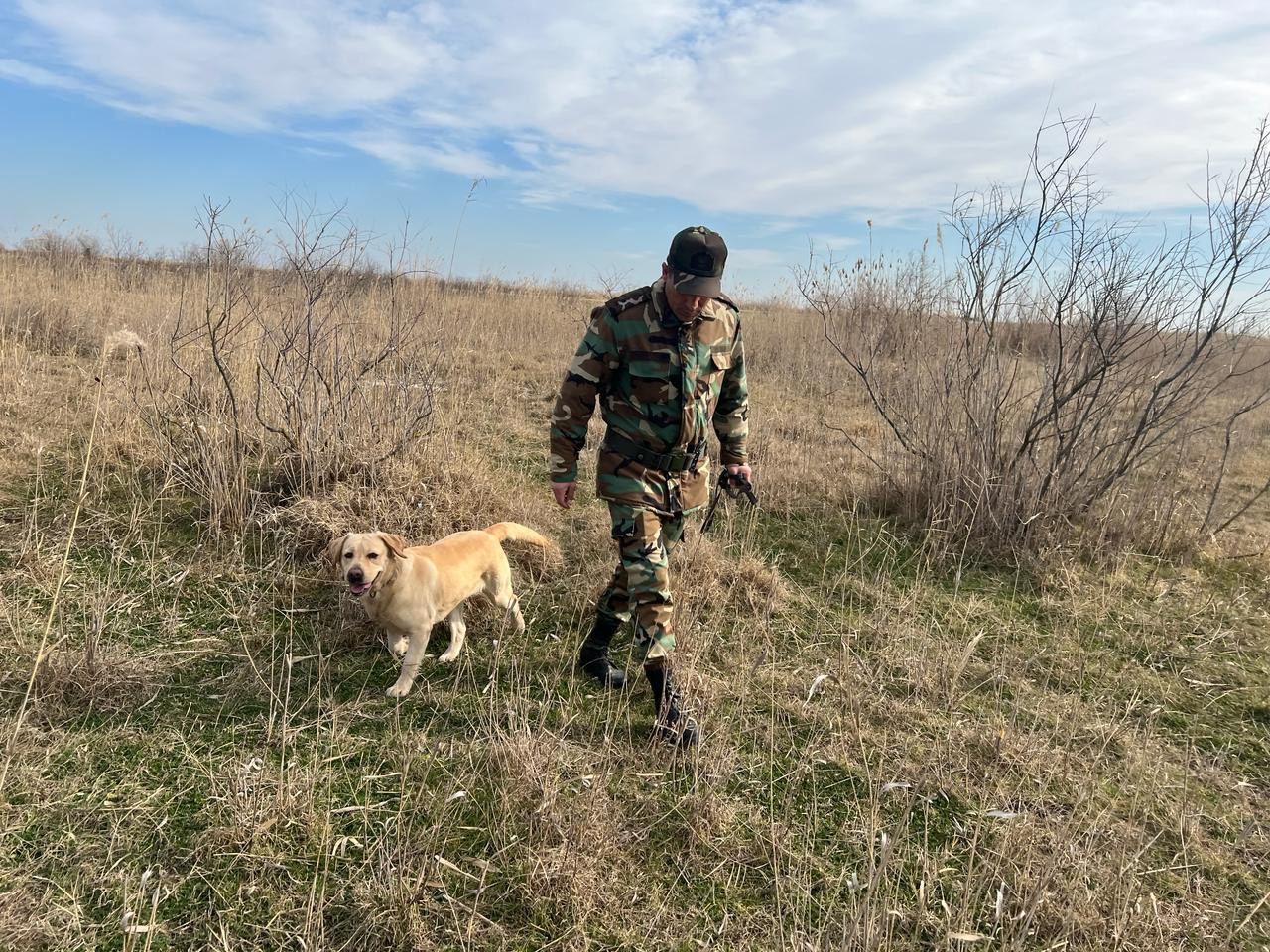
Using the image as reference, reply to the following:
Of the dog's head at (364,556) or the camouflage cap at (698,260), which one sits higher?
the camouflage cap at (698,260)

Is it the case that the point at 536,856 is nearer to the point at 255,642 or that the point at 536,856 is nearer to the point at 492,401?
the point at 255,642

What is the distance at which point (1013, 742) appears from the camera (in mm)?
2699

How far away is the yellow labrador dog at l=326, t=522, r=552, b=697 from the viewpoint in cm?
265

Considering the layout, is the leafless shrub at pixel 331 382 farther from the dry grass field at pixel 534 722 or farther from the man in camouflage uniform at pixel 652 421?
the man in camouflage uniform at pixel 652 421

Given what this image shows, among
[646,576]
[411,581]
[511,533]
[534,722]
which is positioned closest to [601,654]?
[534,722]

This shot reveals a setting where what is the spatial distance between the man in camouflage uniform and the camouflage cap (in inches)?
0.9

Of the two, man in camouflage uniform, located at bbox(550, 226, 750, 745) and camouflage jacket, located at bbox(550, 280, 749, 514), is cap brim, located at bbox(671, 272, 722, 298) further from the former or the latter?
camouflage jacket, located at bbox(550, 280, 749, 514)

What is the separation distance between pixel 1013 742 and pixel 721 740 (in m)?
1.22

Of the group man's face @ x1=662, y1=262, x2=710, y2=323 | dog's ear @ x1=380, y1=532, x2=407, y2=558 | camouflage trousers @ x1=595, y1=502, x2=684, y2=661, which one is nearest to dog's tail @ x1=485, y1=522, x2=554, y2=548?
dog's ear @ x1=380, y1=532, x2=407, y2=558

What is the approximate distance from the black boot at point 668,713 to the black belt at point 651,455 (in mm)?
764

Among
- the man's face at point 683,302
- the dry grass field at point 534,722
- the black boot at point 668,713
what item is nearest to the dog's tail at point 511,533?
the dry grass field at point 534,722

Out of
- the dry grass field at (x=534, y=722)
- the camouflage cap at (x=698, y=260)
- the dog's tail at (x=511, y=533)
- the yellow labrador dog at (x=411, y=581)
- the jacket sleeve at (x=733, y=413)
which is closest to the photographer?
the dry grass field at (x=534, y=722)

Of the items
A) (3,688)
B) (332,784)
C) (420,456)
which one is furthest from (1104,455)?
(3,688)

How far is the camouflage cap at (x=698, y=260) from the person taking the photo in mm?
2354
